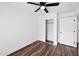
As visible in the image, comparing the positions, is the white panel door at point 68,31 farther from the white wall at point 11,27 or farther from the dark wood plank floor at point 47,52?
the white wall at point 11,27

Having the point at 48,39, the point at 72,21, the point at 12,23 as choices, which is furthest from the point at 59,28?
the point at 12,23

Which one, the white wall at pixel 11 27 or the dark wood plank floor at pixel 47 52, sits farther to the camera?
the dark wood plank floor at pixel 47 52

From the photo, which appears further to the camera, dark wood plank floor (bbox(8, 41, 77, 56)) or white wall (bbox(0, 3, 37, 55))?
dark wood plank floor (bbox(8, 41, 77, 56))

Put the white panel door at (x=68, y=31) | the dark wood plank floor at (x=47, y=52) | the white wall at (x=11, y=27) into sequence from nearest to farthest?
1. the white wall at (x=11, y=27)
2. the dark wood plank floor at (x=47, y=52)
3. the white panel door at (x=68, y=31)

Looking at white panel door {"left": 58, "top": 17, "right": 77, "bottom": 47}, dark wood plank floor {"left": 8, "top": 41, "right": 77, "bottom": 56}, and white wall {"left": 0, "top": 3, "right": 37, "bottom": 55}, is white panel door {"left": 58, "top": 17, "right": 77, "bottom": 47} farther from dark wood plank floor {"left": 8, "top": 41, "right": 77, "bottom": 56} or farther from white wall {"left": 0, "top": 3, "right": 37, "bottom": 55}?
white wall {"left": 0, "top": 3, "right": 37, "bottom": 55}

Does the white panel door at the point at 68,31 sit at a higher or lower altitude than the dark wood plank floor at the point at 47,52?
higher

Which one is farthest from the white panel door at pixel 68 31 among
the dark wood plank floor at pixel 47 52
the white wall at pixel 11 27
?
the white wall at pixel 11 27

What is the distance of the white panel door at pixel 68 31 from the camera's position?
352 centimetres

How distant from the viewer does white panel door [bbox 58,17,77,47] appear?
352 centimetres

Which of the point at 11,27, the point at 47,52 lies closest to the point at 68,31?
the point at 47,52

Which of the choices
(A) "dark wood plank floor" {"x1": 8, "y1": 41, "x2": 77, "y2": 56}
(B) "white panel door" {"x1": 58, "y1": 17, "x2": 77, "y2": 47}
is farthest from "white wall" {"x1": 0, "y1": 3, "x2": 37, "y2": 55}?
(B) "white panel door" {"x1": 58, "y1": 17, "x2": 77, "y2": 47}

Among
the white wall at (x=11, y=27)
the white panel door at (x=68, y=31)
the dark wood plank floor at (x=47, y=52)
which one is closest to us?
the white wall at (x=11, y=27)

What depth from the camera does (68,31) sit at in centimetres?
379

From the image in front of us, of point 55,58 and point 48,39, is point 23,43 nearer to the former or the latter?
point 48,39
